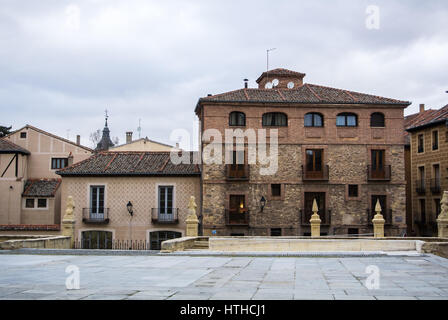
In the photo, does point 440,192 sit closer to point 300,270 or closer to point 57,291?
point 300,270

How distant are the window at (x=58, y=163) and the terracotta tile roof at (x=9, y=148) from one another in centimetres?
245

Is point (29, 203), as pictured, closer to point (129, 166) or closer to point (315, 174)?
point (129, 166)

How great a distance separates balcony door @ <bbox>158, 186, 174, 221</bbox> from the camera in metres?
32.0

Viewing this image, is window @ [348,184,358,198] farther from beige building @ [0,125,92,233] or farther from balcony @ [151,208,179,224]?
beige building @ [0,125,92,233]

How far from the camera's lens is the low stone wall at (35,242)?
17.7 m

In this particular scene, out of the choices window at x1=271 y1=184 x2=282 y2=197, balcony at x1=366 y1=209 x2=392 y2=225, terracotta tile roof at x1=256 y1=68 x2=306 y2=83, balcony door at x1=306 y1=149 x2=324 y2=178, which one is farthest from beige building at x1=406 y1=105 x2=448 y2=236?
window at x1=271 y1=184 x2=282 y2=197

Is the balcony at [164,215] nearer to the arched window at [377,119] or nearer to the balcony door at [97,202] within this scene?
the balcony door at [97,202]

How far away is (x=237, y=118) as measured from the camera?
31625mm

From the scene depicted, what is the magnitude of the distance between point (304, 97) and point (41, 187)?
20.2 m

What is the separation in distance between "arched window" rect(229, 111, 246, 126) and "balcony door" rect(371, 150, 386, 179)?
8.43m

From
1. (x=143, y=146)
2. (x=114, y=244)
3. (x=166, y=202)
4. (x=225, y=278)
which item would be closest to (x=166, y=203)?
(x=166, y=202)

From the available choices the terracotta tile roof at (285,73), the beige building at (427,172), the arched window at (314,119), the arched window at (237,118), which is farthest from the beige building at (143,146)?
the beige building at (427,172)

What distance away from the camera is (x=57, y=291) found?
8.59 m
